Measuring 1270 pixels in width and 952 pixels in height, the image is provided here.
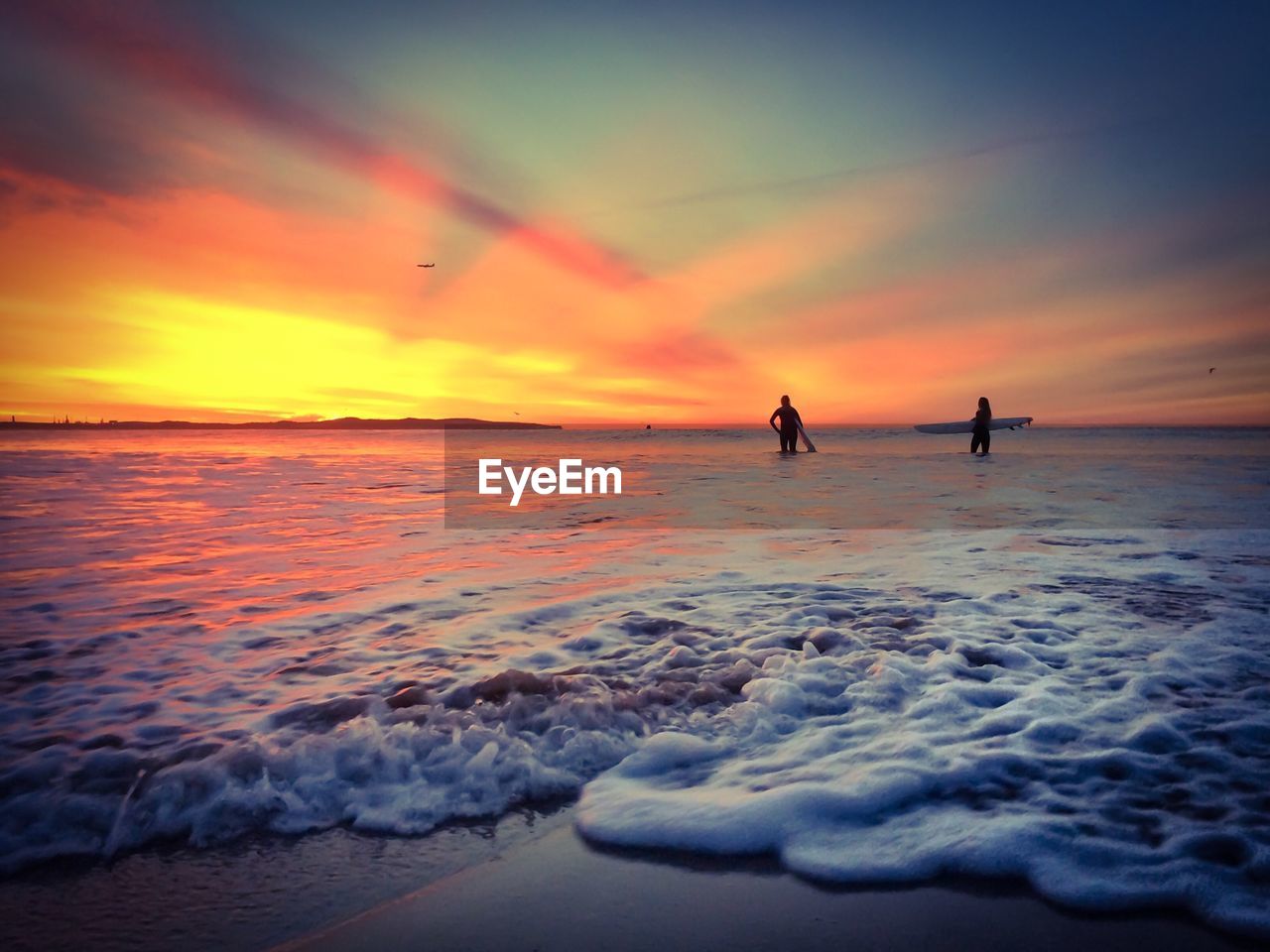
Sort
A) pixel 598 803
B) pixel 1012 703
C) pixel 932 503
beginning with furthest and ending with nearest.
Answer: pixel 932 503, pixel 1012 703, pixel 598 803

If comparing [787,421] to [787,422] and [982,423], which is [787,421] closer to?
[787,422]

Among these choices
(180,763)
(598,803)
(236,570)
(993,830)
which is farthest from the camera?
(236,570)

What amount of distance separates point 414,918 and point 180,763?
1.55 m

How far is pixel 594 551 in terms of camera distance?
8.20 m

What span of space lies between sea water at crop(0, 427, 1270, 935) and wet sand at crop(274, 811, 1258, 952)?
4.5 inches

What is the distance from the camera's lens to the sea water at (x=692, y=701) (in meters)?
2.44

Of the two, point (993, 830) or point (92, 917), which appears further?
point (993, 830)

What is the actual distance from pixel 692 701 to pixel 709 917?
1.59 metres

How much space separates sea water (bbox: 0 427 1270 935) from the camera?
2.44 meters

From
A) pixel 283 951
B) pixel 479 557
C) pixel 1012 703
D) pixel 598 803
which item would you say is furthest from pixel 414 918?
pixel 479 557

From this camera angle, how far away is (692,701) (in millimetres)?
3615

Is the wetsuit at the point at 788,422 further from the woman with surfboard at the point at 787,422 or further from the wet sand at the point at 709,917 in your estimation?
the wet sand at the point at 709,917

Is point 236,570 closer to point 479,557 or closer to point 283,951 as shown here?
point 479,557

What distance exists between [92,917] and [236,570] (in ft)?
18.8
